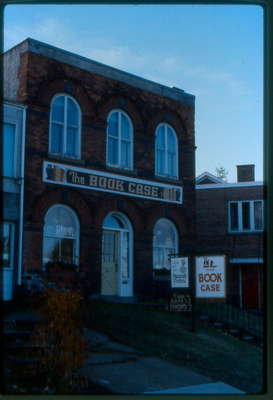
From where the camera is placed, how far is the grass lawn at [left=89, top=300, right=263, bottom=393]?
396 inches

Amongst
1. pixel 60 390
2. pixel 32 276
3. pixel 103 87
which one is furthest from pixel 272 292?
pixel 103 87

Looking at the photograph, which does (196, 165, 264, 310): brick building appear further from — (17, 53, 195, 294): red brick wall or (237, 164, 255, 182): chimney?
(17, 53, 195, 294): red brick wall

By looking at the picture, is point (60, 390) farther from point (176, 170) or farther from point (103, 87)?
point (176, 170)

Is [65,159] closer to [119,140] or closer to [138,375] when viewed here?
[119,140]

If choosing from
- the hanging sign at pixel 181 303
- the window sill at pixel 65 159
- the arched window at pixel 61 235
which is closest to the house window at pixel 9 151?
the window sill at pixel 65 159

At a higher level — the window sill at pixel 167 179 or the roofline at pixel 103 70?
the roofline at pixel 103 70

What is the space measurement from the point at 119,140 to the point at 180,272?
487cm

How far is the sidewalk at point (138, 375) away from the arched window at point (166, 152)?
8805mm

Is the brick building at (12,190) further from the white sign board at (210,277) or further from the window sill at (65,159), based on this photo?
the white sign board at (210,277)

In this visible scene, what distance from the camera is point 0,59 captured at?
379cm

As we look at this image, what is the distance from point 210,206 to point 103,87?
10.2 meters

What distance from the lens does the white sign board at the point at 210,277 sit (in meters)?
13.1

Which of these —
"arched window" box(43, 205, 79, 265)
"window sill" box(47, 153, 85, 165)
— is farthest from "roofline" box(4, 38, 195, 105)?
"arched window" box(43, 205, 79, 265)

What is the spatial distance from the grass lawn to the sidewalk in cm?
36
